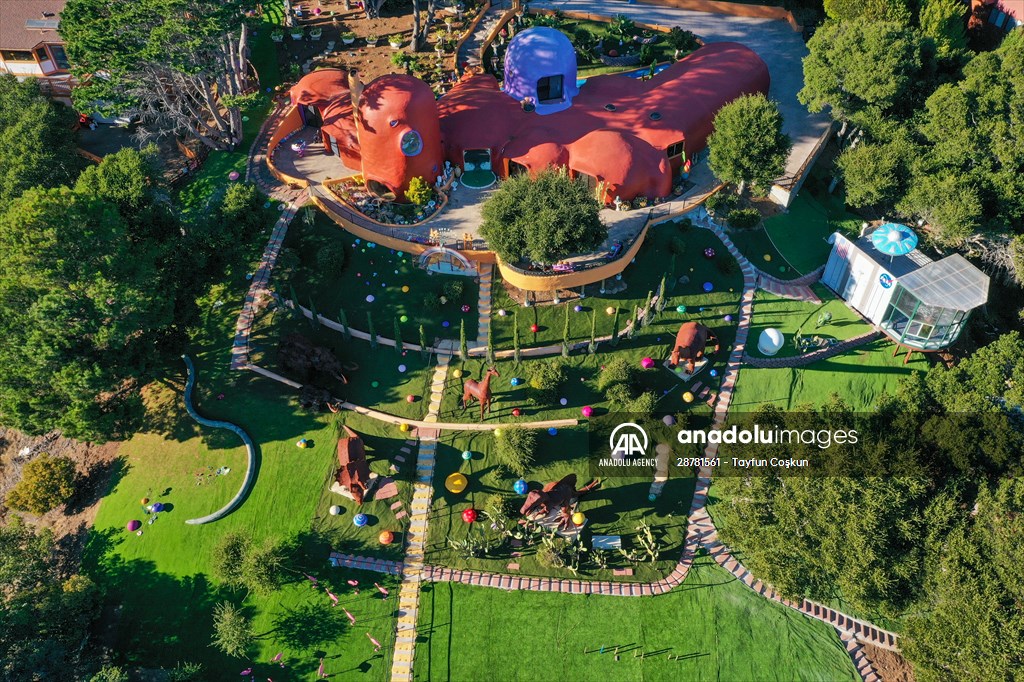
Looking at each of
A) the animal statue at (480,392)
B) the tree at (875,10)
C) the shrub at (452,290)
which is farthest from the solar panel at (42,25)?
the tree at (875,10)

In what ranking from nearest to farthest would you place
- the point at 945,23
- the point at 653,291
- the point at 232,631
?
the point at 232,631 → the point at 653,291 → the point at 945,23

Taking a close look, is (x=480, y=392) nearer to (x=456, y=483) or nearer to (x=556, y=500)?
(x=456, y=483)

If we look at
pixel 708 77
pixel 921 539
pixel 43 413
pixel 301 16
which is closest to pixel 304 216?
pixel 43 413

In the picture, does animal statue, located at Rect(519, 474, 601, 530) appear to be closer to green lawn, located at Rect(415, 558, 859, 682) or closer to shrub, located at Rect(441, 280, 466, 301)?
green lawn, located at Rect(415, 558, 859, 682)

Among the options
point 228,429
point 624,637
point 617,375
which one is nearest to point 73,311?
point 228,429

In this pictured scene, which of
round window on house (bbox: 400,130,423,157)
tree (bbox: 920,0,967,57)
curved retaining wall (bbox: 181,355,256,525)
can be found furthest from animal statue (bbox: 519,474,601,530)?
tree (bbox: 920,0,967,57)

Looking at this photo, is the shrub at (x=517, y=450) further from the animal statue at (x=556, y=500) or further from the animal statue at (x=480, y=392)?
the animal statue at (x=480, y=392)
